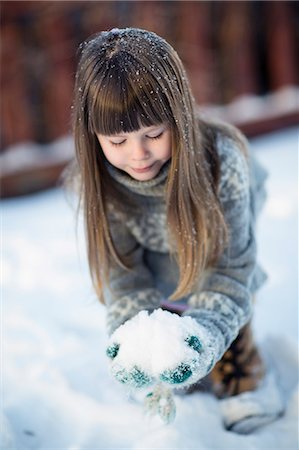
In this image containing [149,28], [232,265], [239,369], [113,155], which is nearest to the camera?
[113,155]

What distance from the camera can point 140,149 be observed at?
1205 mm

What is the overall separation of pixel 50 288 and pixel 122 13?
125 cm

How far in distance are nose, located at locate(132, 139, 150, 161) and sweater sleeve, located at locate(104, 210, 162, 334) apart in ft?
0.78

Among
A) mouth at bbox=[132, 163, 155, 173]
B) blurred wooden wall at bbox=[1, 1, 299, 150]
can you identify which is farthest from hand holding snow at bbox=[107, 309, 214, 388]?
blurred wooden wall at bbox=[1, 1, 299, 150]

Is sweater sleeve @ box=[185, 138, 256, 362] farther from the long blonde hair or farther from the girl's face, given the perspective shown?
the girl's face

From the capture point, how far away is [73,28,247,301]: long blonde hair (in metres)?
1.15

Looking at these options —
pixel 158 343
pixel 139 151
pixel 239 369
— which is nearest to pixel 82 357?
pixel 239 369

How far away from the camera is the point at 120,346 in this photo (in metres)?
1.19

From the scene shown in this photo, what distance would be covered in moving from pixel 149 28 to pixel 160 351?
5.85 ft

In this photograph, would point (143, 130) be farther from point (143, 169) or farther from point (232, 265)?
point (232, 265)

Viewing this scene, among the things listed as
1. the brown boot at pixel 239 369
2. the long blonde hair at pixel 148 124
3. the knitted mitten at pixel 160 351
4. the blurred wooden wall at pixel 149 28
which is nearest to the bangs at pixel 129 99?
the long blonde hair at pixel 148 124

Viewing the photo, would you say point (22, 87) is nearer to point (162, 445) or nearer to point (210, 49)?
point (210, 49)

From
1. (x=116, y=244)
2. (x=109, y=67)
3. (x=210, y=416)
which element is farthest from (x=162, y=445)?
(x=109, y=67)

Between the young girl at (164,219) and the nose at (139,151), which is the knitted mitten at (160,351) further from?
the nose at (139,151)
